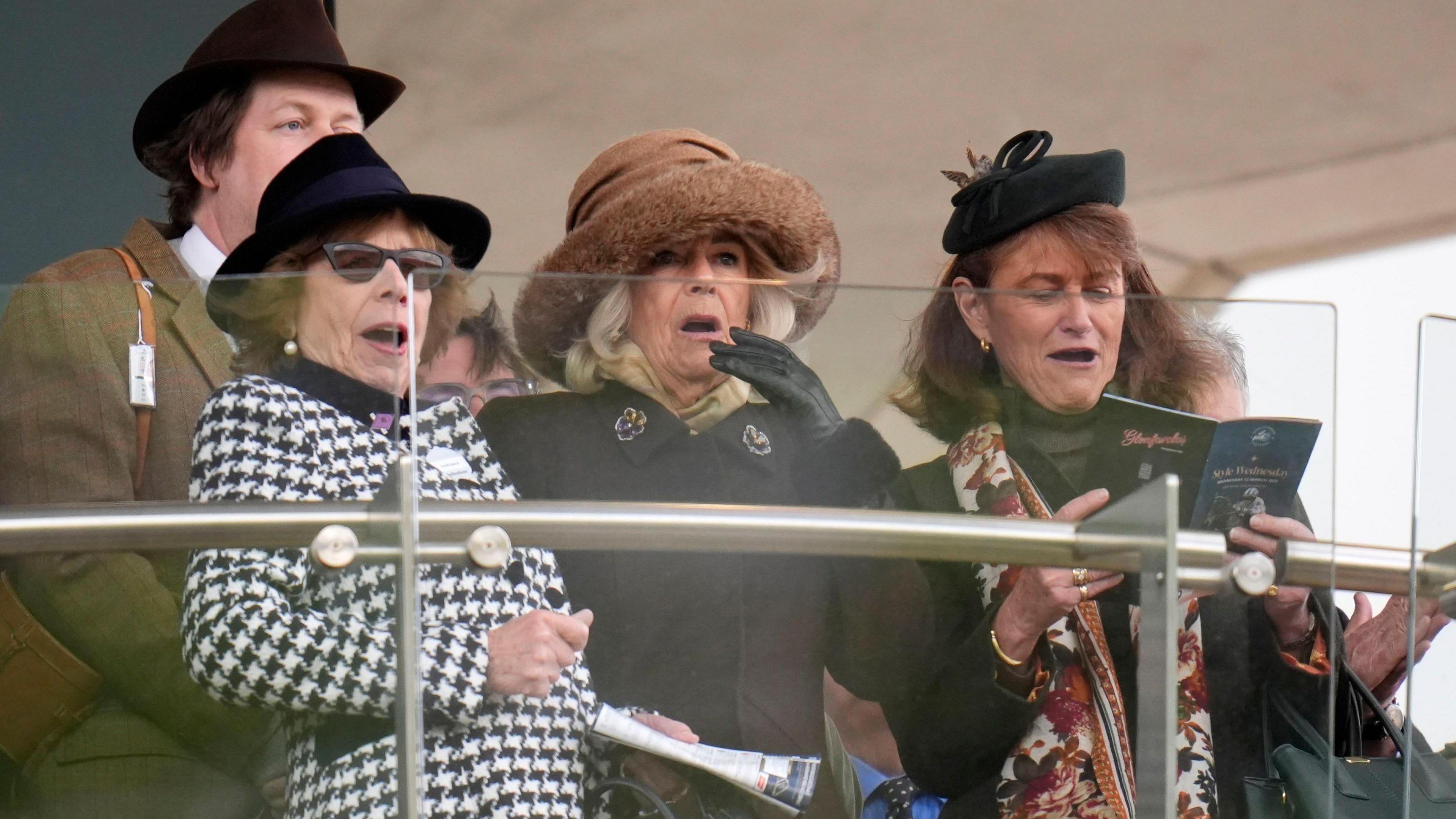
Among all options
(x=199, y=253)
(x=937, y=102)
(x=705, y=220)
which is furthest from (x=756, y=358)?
(x=937, y=102)

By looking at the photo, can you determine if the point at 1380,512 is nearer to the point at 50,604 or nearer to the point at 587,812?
the point at 587,812

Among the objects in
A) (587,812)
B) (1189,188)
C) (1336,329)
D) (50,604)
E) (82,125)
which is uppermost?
(1189,188)

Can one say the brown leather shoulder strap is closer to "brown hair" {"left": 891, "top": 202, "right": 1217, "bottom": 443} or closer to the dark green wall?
"brown hair" {"left": 891, "top": 202, "right": 1217, "bottom": 443}

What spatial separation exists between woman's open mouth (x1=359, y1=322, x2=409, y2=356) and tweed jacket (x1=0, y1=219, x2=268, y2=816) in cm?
12

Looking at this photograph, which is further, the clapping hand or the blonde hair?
the clapping hand

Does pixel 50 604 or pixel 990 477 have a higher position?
pixel 990 477

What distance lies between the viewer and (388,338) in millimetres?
1531

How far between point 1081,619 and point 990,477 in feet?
0.48

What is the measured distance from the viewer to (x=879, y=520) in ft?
5.01

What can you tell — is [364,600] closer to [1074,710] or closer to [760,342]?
[760,342]

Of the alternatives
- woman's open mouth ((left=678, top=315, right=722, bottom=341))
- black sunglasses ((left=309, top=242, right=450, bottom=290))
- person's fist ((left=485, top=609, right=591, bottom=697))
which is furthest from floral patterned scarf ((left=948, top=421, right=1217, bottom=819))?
black sunglasses ((left=309, top=242, right=450, bottom=290))

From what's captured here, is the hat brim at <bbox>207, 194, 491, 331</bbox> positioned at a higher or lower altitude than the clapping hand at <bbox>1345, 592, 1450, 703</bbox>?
higher

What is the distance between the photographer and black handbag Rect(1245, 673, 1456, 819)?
1618 millimetres

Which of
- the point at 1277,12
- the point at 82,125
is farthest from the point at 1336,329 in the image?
the point at 1277,12
